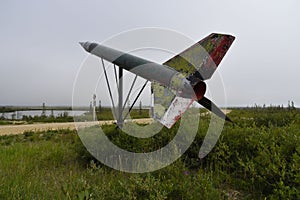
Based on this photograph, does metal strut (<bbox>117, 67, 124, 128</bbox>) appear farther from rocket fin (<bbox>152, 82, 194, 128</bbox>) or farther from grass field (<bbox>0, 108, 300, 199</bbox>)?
rocket fin (<bbox>152, 82, 194, 128</bbox>)

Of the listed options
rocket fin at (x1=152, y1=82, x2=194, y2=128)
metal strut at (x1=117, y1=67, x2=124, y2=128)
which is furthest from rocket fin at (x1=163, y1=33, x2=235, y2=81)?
metal strut at (x1=117, y1=67, x2=124, y2=128)

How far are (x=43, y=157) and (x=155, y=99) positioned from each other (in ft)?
10.6

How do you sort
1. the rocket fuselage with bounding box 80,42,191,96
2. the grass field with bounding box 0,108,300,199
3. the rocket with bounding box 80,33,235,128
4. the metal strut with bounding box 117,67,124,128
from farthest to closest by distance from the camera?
the metal strut with bounding box 117,67,124,128 < the rocket fuselage with bounding box 80,42,191,96 < the rocket with bounding box 80,33,235,128 < the grass field with bounding box 0,108,300,199

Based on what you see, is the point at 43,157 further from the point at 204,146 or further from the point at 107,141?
the point at 204,146

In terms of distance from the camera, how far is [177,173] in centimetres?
354

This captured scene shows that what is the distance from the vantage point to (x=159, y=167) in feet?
12.2

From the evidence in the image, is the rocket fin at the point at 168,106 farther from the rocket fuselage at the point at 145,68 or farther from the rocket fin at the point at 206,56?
the rocket fin at the point at 206,56

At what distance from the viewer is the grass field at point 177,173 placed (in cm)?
288

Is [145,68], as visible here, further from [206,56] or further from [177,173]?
[177,173]

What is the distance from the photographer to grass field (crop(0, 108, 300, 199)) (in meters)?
2.88

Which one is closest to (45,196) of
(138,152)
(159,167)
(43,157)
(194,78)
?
(159,167)

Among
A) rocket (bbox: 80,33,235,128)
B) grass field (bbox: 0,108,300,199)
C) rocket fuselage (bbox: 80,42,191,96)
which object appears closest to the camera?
grass field (bbox: 0,108,300,199)

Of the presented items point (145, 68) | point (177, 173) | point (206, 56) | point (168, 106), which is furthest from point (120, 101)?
point (177, 173)

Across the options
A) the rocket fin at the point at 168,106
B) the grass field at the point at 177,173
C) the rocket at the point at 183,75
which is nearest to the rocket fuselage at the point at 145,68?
the rocket at the point at 183,75
